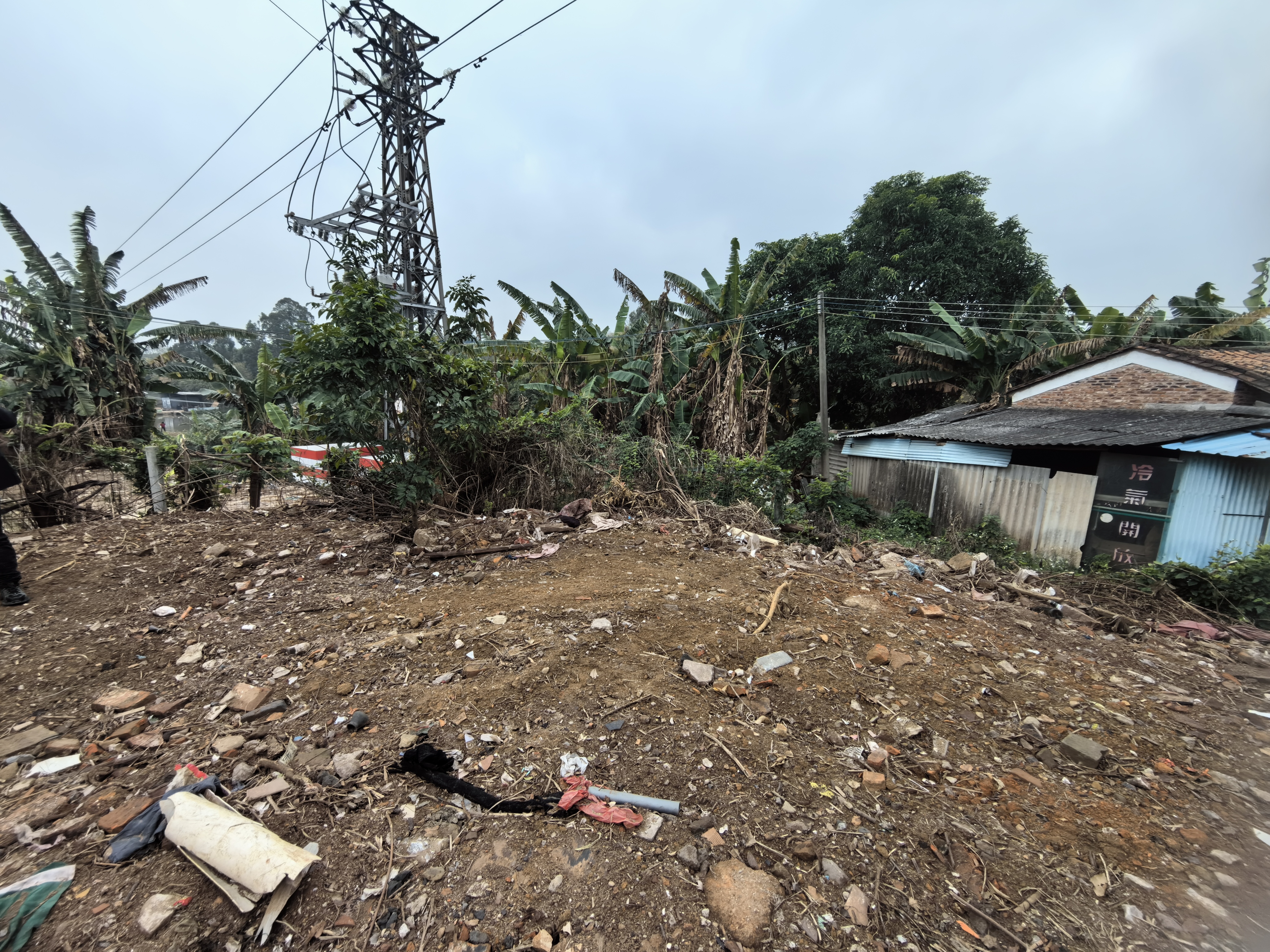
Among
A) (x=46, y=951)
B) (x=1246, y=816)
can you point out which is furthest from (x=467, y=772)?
(x=1246, y=816)

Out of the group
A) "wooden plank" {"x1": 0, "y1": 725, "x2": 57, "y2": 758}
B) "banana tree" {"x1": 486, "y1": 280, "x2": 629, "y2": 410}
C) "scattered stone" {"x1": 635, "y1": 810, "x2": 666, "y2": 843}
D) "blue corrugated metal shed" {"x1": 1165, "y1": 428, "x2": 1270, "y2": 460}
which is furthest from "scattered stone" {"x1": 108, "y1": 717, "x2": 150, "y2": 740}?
"blue corrugated metal shed" {"x1": 1165, "y1": 428, "x2": 1270, "y2": 460}

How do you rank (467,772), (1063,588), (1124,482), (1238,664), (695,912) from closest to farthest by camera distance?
(695,912) < (467,772) < (1238,664) < (1063,588) < (1124,482)

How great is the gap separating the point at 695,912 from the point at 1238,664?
469cm

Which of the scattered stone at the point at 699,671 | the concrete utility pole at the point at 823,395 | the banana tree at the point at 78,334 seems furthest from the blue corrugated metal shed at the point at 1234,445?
the banana tree at the point at 78,334

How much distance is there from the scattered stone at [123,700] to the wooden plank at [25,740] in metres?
0.18

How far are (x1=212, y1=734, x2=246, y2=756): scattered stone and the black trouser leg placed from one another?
2795mm

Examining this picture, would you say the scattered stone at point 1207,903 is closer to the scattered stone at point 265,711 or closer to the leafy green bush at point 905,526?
the scattered stone at point 265,711

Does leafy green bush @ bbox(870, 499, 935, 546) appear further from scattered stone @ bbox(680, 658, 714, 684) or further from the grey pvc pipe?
the grey pvc pipe

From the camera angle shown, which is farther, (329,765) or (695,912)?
(329,765)

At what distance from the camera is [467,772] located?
6.72ft

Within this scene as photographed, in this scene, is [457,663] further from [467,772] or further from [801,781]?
[801,781]

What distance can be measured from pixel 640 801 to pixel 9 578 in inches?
184

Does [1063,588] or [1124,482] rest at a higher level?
[1124,482]

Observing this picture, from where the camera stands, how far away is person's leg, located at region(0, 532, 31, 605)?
339 centimetres
